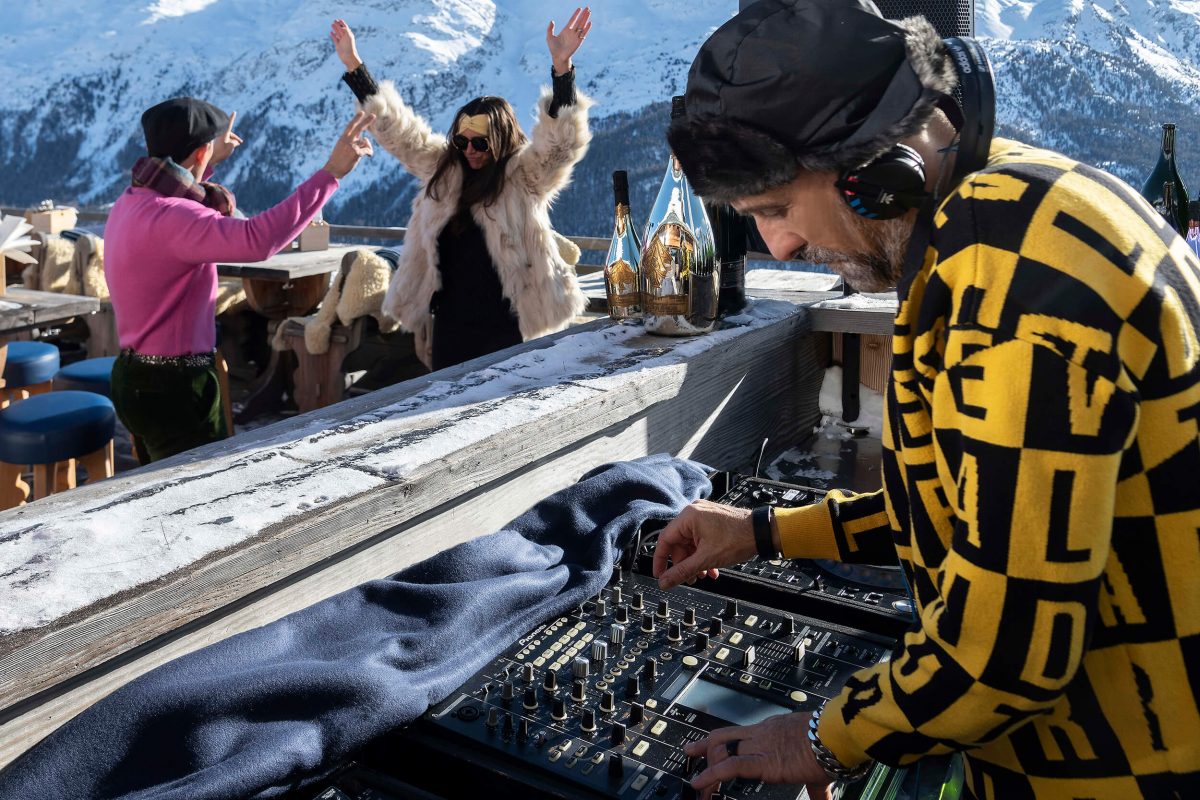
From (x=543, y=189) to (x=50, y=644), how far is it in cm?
317

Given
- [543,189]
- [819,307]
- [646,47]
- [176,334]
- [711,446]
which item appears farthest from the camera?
[646,47]

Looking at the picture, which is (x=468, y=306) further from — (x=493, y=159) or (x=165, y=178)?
(x=165, y=178)

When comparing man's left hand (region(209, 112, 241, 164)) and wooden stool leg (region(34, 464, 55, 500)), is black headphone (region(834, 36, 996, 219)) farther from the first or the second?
wooden stool leg (region(34, 464, 55, 500))

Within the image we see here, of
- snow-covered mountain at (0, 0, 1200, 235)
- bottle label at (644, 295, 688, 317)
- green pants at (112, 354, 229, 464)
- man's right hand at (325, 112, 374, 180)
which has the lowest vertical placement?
green pants at (112, 354, 229, 464)

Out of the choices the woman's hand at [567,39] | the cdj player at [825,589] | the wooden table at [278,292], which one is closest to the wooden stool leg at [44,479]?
the wooden table at [278,292]

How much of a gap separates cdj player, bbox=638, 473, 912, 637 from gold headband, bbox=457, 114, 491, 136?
101 inches

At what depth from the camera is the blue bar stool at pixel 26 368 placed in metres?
5.02

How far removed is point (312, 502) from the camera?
1.26 meters

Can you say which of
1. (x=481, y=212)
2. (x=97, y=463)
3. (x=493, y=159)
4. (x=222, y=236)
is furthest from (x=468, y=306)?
(x=97, y=463)

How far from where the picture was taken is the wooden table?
21.7 feet

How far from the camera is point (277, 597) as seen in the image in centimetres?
126

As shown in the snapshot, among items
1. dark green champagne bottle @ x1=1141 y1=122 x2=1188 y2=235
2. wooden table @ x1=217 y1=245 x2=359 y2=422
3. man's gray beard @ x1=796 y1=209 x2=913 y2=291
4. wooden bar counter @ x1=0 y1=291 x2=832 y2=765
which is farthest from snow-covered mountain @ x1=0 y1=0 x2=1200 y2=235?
man's gray beard @ x1=796 y1=209 x2=913 y2=291

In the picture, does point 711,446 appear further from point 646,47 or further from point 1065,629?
point 646,47

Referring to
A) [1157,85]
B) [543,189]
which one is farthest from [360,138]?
[1157,85]
